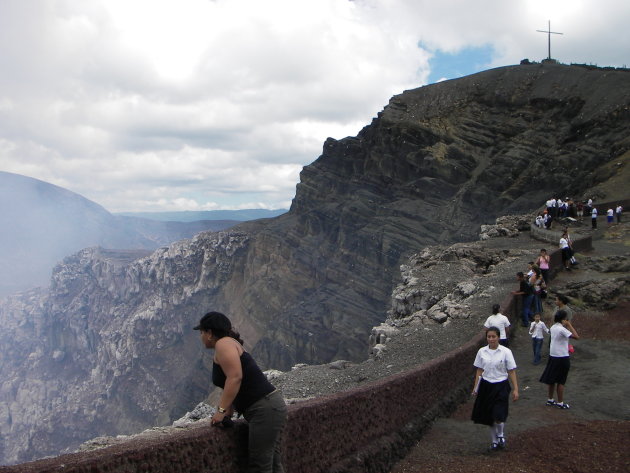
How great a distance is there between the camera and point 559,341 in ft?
26.0

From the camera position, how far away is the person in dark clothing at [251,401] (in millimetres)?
3588

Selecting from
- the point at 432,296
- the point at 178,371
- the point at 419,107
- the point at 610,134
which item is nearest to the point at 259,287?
the point at 178,371

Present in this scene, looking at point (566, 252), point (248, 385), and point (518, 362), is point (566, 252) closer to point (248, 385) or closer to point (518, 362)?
point (518, 362)

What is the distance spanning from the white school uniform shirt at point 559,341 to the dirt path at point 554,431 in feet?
3.05

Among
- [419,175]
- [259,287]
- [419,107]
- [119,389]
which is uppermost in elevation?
[419,107]

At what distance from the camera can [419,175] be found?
53.2 metres

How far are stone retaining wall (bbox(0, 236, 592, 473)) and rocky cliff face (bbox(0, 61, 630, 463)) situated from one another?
37501 mm

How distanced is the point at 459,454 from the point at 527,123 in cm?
5153

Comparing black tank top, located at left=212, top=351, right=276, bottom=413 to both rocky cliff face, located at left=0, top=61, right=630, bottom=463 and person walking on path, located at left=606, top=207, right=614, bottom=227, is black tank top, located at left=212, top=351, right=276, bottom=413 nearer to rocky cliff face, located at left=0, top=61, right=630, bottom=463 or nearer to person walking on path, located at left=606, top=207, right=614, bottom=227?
person walking on path, located at left=606, top=207, right=614, bottom=227

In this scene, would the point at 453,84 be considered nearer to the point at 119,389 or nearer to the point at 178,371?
the point at 178,371

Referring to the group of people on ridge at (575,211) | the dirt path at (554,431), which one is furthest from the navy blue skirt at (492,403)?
the group of people on ridge at (575,211)

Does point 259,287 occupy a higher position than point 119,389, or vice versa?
point 259,287

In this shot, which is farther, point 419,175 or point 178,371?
point 178,371

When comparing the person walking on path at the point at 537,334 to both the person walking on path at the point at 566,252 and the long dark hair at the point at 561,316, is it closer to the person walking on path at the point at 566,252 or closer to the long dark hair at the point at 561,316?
the long dark hair at the point at 561,316
